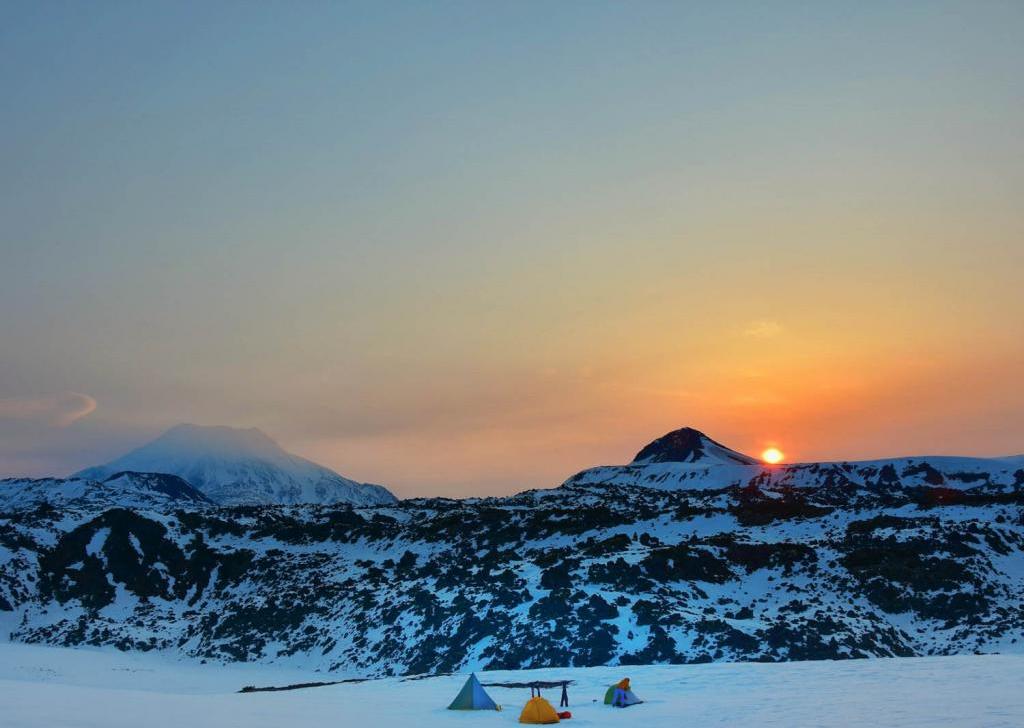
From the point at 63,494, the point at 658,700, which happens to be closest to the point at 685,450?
the point at 63,494

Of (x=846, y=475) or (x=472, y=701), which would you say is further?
(x=846, y=475)

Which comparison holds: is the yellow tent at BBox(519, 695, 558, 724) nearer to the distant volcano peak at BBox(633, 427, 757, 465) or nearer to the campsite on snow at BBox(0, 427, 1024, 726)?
the campsite on snow at BBox(0, 427, 1024, 726)

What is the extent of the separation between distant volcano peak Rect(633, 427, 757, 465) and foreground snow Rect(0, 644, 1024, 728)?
484ft

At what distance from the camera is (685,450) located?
18562 cm

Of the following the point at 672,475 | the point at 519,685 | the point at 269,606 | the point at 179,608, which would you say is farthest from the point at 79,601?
the point at 672,475

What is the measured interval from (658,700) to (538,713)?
5.67 meters

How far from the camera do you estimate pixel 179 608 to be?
6481 cm

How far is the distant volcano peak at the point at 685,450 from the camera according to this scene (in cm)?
18275

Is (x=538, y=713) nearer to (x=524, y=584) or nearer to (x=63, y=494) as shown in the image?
(x=524, y=584)

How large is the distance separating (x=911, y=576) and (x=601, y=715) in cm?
3748

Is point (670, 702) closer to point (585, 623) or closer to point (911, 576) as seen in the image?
point (585, 623)

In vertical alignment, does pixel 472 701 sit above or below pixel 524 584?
below

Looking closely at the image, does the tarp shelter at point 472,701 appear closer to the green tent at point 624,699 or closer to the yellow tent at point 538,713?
the yellow tent at point 538,713

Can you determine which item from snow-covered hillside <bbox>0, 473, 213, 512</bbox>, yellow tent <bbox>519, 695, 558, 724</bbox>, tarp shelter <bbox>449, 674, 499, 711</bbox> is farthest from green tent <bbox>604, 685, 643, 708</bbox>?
snow-covered hillside <bbox>0, 473, 213, 512</bbox>
